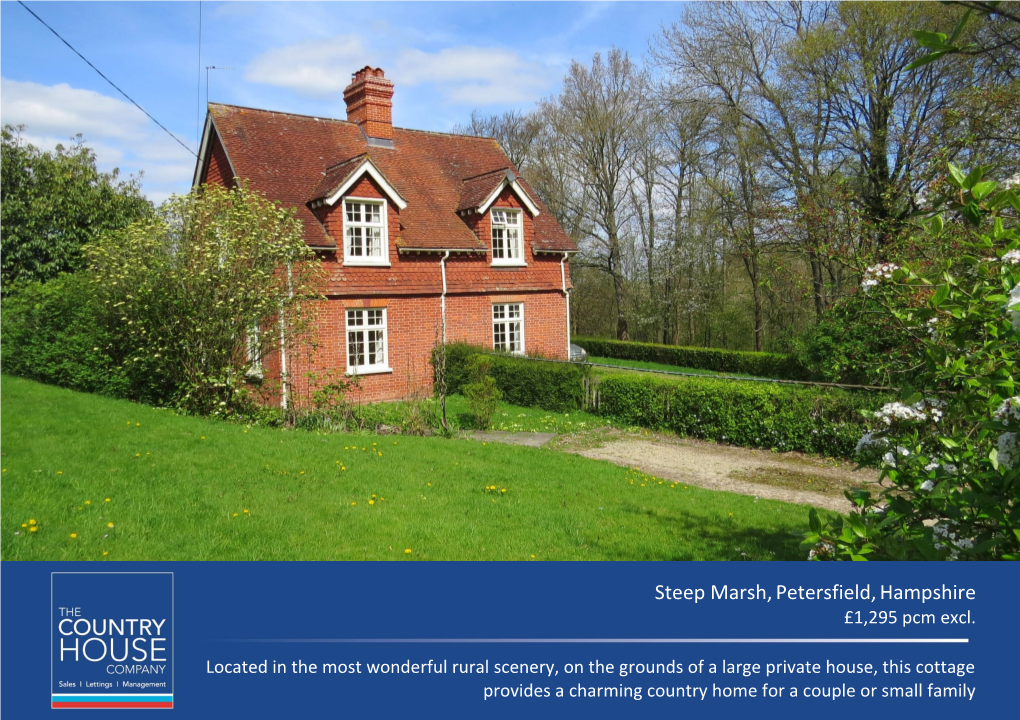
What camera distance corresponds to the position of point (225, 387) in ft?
46.6

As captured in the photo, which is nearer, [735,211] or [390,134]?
[390,134]

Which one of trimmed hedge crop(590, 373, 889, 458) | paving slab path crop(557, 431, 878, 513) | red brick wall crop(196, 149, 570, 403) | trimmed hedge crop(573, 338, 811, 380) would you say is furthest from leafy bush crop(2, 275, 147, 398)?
trimmed hedge crop(573, 338, 811, 380)

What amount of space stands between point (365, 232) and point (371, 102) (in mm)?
6272

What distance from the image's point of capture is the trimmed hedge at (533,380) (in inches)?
727

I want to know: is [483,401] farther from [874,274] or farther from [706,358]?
[706,358]

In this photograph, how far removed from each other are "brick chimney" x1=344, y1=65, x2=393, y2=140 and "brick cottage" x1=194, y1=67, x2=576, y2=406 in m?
0.04

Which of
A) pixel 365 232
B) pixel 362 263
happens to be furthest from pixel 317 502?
pixel 365 232

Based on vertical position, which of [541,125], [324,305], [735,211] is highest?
[541,125]

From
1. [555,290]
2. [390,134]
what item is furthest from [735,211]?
[390,134]

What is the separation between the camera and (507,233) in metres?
24.1

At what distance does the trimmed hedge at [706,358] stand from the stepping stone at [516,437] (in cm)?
1264

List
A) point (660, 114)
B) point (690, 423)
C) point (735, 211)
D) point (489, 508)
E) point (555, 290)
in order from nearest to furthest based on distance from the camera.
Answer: point (489, 508) < point (690, 423) < point (555, 290) < point (735, 211) < point (660, 114)
